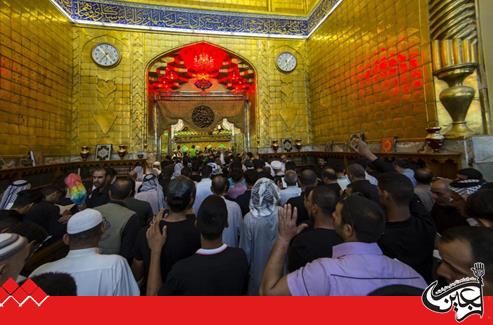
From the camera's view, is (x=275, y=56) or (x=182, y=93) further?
(x=182, y=93)

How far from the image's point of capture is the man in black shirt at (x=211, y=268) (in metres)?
1.13

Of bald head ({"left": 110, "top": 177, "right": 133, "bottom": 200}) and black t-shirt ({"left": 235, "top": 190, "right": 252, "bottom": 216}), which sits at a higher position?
bald head ({"left": 110, "top": 177, "right": 133, "bottom": 200})

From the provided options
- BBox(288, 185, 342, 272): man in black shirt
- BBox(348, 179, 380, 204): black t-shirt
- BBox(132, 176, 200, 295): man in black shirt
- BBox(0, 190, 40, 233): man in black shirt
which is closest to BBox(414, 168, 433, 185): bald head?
BBox(348, 179, 380, 204): black t-shirt

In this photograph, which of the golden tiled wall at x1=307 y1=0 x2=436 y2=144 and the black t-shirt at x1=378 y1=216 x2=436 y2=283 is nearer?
the black t-shirt at x1=378 y1=216 x2=436 y2=283

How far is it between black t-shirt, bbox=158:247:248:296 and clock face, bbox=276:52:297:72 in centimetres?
996

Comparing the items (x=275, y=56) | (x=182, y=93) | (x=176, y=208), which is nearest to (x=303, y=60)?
(x=275, y=56)

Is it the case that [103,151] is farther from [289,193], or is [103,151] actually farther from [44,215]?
[289,193]

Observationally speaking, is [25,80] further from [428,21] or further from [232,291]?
[428,21]

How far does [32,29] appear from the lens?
250 inches

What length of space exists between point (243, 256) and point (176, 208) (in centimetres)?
65

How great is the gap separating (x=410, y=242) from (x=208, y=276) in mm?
1250

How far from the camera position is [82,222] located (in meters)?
1.29

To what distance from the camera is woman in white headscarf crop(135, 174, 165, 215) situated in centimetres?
297

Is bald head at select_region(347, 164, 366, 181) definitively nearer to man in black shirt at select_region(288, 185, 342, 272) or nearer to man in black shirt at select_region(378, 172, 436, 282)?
man in black shirt at select_region(378, 172, 436, 282)
